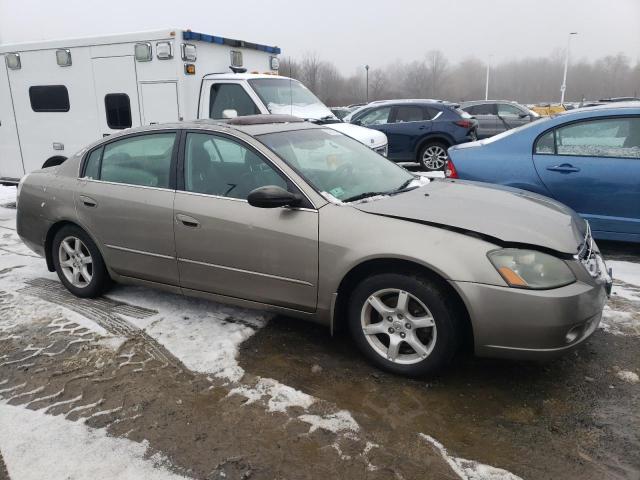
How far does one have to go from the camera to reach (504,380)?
320cm

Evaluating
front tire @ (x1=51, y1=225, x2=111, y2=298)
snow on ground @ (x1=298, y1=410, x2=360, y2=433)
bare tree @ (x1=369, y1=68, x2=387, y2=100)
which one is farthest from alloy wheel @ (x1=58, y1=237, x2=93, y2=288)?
bare tree @ (x1=369, y1=68, x2=387, y2=100)

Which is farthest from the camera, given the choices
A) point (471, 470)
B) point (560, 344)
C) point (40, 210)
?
point (40, 210)

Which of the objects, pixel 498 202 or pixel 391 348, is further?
pixel 498 202

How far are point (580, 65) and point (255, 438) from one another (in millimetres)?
120376

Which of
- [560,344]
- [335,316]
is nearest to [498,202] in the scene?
[560,344]

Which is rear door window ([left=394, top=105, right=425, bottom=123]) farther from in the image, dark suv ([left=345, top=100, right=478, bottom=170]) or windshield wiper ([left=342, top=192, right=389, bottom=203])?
windshield wiper ([left=342, top=192, right=389, bottom=203])

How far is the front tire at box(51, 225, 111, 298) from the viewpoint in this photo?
4406mm

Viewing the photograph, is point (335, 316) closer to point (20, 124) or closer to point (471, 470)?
point (471, 470)

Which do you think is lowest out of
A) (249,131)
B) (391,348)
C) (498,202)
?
(391,348)

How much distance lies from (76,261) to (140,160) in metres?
1.12

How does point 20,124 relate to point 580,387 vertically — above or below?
above

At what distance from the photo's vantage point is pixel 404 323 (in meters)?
3.12

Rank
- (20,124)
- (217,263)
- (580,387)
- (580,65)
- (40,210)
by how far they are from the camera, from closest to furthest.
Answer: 1. (580,387)
2. (217,263)
3. (40,210)
4. (20,124)
5. (580,65)

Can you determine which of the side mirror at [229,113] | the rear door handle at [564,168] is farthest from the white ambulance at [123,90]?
the rear door handle at [564,168]
